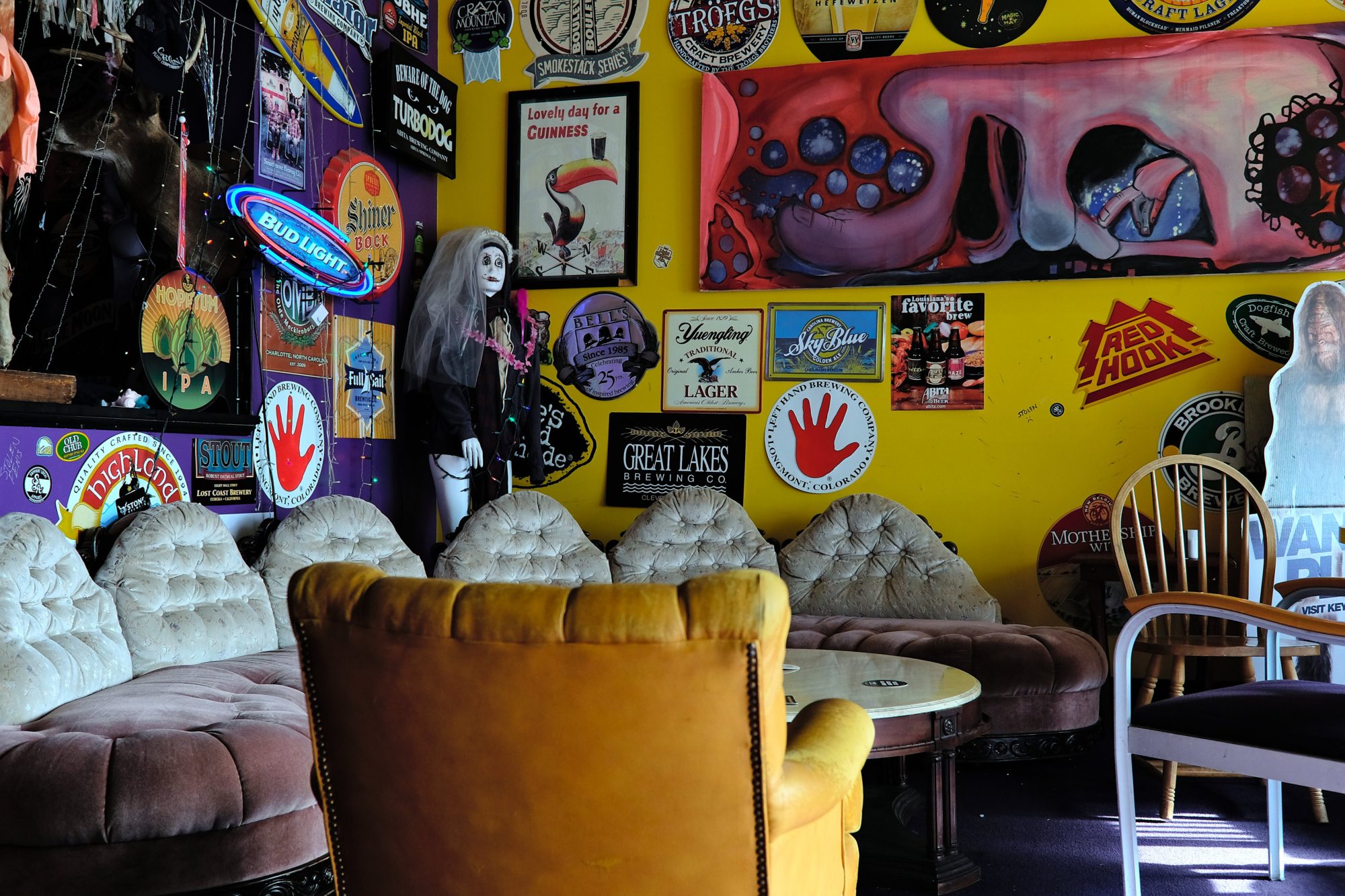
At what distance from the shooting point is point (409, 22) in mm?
5125

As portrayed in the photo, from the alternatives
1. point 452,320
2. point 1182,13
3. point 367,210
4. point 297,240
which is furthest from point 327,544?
point 1182,13

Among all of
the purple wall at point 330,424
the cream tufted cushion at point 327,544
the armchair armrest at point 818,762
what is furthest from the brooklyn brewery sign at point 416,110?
the armchair armrest at point 818,762

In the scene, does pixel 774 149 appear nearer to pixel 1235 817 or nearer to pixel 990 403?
pixel 990 403

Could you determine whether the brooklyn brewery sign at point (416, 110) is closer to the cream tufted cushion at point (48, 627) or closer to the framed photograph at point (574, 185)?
the framed photograph at point (574, 185)

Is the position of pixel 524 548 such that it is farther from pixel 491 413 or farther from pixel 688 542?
pixel 491 413

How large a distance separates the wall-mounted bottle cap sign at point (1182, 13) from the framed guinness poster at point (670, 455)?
237 cm

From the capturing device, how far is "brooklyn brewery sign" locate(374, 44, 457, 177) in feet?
15.7

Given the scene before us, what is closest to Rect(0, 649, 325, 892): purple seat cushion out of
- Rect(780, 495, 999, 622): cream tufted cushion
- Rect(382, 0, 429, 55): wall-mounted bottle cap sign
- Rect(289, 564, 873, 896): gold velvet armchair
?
Rect(289, 564, 873, 896): gold velvet armchair

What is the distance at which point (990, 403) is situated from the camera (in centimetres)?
463

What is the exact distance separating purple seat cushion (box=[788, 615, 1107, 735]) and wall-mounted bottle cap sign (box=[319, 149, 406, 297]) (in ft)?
8.17

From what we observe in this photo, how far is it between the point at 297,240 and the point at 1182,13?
366 cm

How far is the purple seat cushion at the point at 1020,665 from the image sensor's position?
3438mm

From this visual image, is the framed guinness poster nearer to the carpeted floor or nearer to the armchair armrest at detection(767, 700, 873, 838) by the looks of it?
the carpeted floor

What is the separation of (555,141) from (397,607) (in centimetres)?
417
